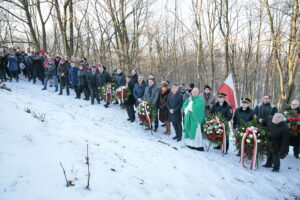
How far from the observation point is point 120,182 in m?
3.97

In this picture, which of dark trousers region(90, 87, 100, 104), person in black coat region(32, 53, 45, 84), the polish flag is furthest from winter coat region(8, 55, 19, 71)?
the polish flag

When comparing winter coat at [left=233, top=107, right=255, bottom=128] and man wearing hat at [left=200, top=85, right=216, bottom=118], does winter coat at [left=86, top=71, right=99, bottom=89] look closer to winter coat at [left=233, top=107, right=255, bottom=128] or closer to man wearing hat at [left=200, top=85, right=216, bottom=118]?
man wearing hat at [left=200, top=85, right=216, bottom=118]

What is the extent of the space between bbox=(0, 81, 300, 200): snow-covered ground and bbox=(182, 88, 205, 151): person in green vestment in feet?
1.24

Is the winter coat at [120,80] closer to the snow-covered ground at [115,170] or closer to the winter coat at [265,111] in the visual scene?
the snow-covered ground at [115,170]

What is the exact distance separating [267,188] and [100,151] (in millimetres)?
4387

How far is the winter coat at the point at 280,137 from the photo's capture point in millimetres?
5875

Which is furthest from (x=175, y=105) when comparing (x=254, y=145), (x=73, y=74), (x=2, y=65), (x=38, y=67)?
(x=2, y=65)

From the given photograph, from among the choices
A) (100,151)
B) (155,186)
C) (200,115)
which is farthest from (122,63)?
(155,186)

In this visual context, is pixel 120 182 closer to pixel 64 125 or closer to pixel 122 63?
pixel 64 125

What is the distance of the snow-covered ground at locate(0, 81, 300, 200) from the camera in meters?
3.39

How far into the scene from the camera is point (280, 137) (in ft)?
19.7

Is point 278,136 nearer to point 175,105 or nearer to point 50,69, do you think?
point 175,105

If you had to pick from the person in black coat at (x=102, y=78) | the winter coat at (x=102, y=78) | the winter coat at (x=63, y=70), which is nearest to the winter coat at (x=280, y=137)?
the person in black coat at (x=102, y=78)

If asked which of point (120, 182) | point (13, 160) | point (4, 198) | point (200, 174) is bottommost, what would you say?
point (200, 174)
